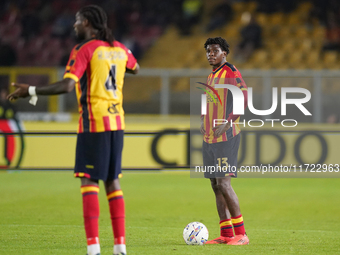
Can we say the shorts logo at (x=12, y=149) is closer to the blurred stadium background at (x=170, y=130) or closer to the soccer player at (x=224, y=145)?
the blurred stadium background at (x=170, y=130)

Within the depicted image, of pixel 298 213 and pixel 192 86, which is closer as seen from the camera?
pixel 298 213

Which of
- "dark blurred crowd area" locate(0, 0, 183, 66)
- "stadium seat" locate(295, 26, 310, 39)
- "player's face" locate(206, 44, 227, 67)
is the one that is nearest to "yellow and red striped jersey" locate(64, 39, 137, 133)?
"player's face" locate(206, 44, 227, 67)

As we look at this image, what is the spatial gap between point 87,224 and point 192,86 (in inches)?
334

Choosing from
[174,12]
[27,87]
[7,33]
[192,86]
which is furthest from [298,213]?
[7,33]

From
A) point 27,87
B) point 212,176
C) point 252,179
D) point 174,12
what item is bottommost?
point 252,179

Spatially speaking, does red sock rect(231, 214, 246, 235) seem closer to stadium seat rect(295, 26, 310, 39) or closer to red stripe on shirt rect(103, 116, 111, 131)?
red stripe on shirt rect(103, 116, 111, 131)

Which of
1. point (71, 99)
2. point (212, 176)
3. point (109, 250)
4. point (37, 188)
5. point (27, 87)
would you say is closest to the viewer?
point (27, 87)

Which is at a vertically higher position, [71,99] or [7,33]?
[7,33]

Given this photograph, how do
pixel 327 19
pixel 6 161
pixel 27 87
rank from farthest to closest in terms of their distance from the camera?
pixel 327 19 < pixel 6 161 < pixel 27 87

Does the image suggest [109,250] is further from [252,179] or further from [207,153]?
[252,179]

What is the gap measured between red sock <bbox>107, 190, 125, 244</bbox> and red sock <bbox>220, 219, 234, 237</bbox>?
125 centimetres

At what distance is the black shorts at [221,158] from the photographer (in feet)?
14.9

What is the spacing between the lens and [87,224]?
11.8ft

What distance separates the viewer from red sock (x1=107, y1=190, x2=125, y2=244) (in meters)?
3.66
